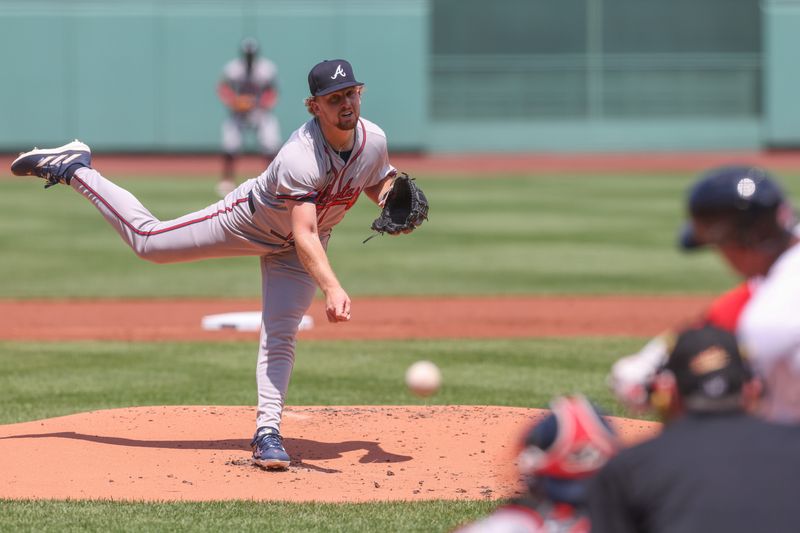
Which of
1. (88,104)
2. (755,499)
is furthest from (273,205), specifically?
(88,104)

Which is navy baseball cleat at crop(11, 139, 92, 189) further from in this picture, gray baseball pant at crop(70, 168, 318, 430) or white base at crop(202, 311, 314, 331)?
white base at crop(202, 311, 314, 331)

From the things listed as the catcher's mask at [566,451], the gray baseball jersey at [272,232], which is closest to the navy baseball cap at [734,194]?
the catcher's mask at [566,451]

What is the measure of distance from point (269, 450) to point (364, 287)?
297 inches

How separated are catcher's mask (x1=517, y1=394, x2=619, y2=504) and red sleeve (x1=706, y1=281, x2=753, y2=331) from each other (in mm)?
517

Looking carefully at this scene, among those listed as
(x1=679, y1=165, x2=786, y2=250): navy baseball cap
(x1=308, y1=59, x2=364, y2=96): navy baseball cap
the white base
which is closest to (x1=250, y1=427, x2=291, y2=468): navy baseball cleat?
(x1=308, y1=59, x2=364, y2=96): navy baseball cap

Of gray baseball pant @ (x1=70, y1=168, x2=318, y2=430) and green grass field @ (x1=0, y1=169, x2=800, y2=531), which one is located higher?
gray baseball pant @ (x1=70, y1=168, x2=318, y2=430)

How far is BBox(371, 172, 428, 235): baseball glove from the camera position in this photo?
6117 millimetres

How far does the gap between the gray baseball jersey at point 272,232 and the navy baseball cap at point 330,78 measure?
0.24 meters

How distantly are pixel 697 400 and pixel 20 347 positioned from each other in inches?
322

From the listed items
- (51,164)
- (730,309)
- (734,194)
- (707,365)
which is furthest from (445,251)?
(707,365)

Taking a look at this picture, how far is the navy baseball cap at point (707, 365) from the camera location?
2500 millimetres

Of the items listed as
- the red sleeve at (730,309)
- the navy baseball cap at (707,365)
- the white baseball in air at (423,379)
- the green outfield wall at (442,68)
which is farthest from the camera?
the green outfield wall at (442,68)

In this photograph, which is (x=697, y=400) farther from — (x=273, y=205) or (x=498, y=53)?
(x=498, y=53)

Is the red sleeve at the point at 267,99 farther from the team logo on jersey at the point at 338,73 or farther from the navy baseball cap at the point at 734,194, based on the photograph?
→ the navy baseball cap at the point at 734,194
